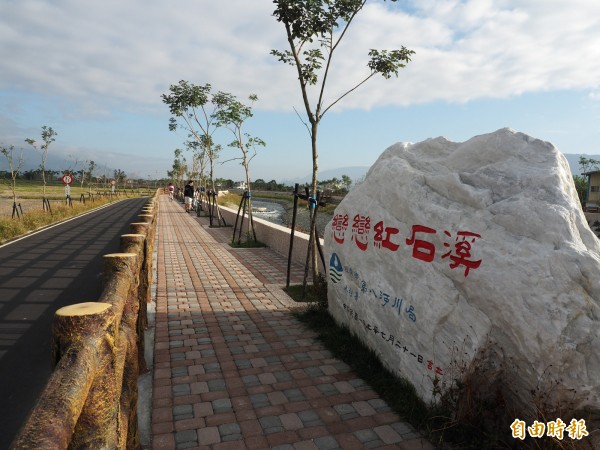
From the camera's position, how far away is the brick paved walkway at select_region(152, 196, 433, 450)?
3113mm

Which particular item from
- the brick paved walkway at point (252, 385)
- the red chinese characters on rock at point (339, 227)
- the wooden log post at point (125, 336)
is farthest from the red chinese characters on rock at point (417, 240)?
the wooden log post at point (125, 336)

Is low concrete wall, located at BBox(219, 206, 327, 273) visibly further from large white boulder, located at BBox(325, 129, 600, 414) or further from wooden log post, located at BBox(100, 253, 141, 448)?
wooden log post, located at BBox(100, 253, 141, 448)

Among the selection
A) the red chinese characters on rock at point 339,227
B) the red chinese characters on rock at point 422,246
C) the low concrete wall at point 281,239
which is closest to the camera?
the red chinese characters on rock at point 422,246

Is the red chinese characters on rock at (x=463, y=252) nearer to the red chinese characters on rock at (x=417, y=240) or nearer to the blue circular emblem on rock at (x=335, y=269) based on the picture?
the red chinese characters on rock at (x=417, y=240)

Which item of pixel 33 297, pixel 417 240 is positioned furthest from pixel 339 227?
pixel 33 297

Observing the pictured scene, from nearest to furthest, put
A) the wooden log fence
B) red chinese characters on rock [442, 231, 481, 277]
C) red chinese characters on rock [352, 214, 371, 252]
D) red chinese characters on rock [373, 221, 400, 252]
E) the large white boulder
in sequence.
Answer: the wooden log fence → the large white boulder → red chinese characters on rock [442, 231, 481, 277] → red chinese characters on rock [373, 221, 400, 252] → red chinese characters on rock [352, 214, 371, 252]

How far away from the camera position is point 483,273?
A: 292 centimetres

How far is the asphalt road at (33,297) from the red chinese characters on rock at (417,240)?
3.55m

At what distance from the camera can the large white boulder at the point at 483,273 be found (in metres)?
2.55

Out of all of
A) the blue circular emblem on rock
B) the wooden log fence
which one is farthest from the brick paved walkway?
the wooden log fence

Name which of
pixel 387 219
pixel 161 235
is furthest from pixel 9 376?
pixel 161 235

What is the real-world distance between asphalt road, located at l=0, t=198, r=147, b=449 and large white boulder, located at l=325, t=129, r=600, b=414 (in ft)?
11.2

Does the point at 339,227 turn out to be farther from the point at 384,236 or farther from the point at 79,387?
the point at 79,387

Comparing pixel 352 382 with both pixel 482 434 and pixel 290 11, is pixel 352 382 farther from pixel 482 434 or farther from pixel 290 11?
pixel 290 11
